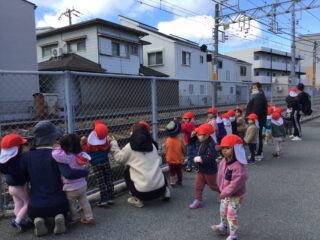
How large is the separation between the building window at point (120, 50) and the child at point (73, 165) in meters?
20.5

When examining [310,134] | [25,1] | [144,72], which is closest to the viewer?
[310,134]

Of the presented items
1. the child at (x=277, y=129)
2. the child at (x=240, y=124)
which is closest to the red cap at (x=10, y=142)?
the child at (x=240, y=124)

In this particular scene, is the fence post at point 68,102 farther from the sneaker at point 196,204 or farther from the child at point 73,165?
the sneaker at point 196,204

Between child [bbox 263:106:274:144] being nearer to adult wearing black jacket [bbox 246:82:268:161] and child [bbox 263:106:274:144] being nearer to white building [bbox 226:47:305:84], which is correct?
adult wearing black jacket [bbox 246:82:268:161]

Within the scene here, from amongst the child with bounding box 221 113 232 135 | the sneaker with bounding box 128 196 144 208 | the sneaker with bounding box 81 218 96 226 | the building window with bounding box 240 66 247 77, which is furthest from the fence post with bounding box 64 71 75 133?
the building window with bounding box 240 66 247 77

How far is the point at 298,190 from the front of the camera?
4.90m

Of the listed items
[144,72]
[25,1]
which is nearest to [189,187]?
[25,1]

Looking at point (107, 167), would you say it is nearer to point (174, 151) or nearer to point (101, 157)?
point (101, 157)

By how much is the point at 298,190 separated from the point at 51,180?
3.71 metres

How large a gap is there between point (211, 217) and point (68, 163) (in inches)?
74.0

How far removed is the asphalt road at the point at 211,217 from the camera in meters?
3.44

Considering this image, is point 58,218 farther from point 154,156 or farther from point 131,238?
point 154,156

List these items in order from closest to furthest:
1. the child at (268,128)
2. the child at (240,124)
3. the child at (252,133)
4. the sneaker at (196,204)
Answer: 1. the sneaker at (196,204)
2. the child at (252,133)
3. the child at (240,124)
4. the child at (268,128)

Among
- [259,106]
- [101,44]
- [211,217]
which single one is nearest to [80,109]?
[259,106]
